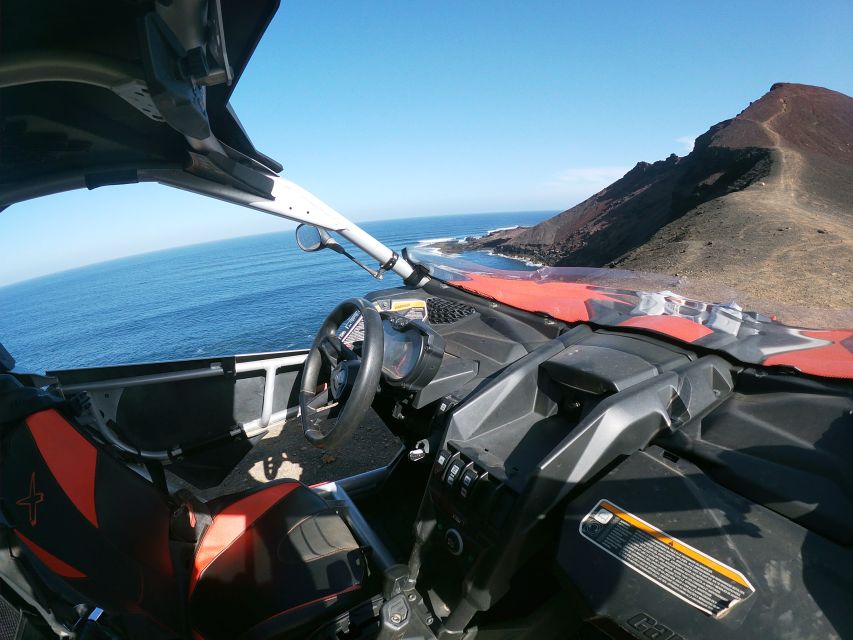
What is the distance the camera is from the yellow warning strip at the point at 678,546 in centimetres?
109

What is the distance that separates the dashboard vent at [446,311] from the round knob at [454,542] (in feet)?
3.72

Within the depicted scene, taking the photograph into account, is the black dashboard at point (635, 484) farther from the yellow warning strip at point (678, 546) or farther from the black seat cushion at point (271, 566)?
the black seat cushion at point (271, 566)

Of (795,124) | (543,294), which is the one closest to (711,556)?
(543,294)

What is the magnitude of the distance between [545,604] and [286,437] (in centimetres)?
331

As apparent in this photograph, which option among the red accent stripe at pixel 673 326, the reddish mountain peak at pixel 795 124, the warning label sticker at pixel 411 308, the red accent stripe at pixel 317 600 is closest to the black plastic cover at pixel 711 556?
the red accent stripe at pixel 673 326

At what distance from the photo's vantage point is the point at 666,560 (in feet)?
3.84

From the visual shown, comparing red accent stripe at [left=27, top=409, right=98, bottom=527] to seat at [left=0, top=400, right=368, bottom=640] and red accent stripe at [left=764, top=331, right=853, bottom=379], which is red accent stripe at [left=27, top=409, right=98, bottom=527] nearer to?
seat at [left=0, top=400, right=368, bottom=640]

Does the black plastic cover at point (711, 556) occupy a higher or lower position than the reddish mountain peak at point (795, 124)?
lower

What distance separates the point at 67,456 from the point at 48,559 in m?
0.37

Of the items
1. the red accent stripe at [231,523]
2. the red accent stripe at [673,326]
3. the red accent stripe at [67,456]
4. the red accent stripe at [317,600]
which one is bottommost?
the red accent stripe at [317,600]

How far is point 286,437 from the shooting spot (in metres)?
4.38

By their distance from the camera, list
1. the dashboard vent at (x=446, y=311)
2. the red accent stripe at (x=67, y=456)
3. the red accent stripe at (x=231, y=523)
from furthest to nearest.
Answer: the dashboard vent at (x=446, y=311)
the red accent stripe at (x=231, y=523)
the red accent stripe at (x=67, y=456)

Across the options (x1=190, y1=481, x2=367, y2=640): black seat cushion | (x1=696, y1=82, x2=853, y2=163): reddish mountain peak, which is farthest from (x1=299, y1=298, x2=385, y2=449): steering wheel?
(x1=696, y1=82, x2=853, y2=163): reddish mountain peak

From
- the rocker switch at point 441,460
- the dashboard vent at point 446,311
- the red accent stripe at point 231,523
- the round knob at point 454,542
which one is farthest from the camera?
the dashboard vent at point 446,311
